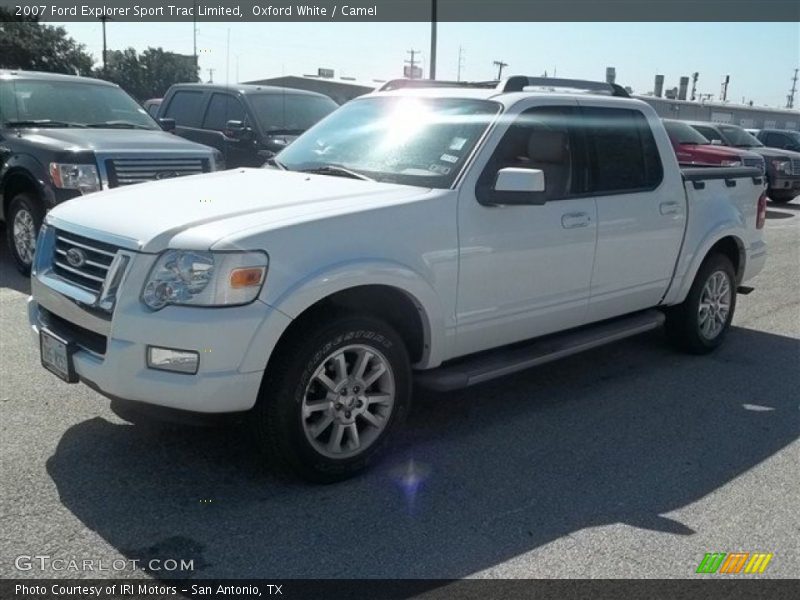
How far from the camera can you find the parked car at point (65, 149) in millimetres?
7359

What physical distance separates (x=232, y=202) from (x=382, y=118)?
1461mm

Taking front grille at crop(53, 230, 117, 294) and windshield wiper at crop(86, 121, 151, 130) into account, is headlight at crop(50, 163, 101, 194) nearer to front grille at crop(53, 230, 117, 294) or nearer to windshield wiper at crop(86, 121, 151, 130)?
windshield wiper at crop(86, 121, 151, 130)

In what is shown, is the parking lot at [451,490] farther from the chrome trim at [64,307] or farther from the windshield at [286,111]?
the windshield at [286,111]

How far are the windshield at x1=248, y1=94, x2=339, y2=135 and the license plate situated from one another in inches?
276

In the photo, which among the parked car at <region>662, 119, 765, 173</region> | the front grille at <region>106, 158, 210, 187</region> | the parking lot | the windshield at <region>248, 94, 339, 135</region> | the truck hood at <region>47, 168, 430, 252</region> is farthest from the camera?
the parked car at <region>662, 119, 765, 173</region>

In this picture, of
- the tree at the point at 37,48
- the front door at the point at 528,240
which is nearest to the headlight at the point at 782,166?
the front door at the point at 528,240

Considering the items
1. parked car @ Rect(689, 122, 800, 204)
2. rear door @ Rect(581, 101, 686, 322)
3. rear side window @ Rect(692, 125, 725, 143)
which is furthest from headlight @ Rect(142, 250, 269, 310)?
rear side window @ Rect(692, 125, 725, 143)

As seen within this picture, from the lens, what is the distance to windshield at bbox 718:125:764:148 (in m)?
19.1

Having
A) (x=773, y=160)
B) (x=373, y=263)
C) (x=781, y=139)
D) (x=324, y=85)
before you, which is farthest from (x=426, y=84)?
(x=324, y=85)

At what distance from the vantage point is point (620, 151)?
5.50 metres

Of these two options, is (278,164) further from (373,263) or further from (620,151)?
(620,151)

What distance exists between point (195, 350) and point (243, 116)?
7.92 metres

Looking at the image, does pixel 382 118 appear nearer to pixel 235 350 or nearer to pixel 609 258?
pixel 609 258

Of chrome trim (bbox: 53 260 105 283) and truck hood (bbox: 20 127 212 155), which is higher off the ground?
truck hood (bbox: 20 127 212 155)
